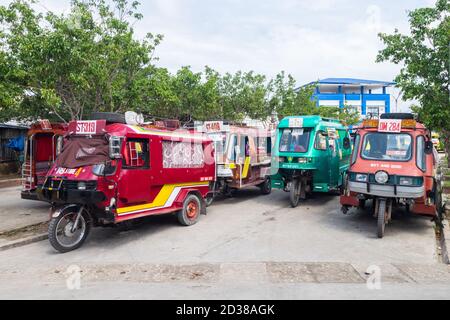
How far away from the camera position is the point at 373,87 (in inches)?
2000

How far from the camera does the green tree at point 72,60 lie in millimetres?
9477

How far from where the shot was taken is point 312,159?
10945 millimetres

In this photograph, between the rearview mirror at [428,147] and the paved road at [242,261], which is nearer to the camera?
the paved road at [242,261]

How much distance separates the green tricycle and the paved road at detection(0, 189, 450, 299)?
1.83 m

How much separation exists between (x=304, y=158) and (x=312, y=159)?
0.24 m

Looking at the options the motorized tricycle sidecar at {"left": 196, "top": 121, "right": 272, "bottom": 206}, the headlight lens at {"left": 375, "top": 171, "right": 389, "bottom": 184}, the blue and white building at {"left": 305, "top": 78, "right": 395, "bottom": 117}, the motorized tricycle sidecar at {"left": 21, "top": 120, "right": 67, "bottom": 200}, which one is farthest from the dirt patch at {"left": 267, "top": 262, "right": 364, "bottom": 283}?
the blue and white building at {"left": 305, "top": 78, "right": 395, "bottom": 117}

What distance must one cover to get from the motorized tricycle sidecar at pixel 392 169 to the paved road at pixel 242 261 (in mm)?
708

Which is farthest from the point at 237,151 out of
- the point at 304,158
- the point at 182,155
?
the point at 182,155

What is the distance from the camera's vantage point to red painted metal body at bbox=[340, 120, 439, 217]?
25.5ft

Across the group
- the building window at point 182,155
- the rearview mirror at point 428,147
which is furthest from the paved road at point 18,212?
the rearview mirror at point 428,147

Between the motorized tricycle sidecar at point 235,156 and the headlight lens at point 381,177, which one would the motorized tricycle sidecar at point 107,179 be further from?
the headlight lens at point 381,177

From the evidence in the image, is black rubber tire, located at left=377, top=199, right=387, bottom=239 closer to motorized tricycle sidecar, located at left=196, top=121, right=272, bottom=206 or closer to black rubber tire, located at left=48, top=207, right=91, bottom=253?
motorized tricycle sidecar, located at left=196, top=121, right=272, bottom=206

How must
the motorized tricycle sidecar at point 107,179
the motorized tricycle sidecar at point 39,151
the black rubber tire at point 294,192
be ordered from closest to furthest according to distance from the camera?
the motorized tricycle sidecar at point 107,179
the motorized tricycle sidecar at point 39,151
the black rubber tire at point 294,192
